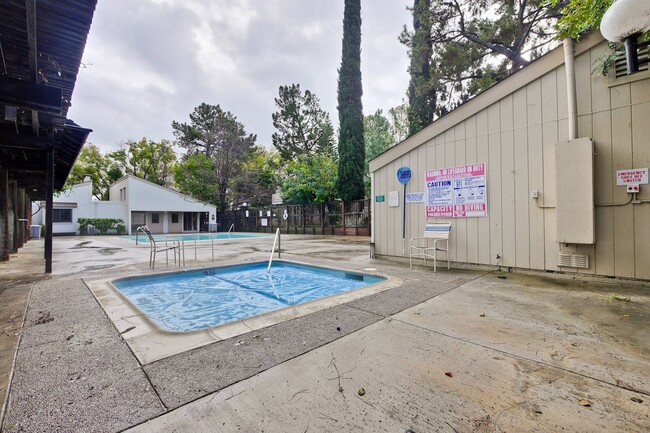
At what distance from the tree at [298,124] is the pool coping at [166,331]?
2590 cm

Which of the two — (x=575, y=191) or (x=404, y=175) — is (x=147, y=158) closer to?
(x=404, y=175)

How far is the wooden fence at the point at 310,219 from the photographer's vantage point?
48.9 ft

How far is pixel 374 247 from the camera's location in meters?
6.76

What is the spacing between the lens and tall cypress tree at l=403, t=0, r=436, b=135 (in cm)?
1132

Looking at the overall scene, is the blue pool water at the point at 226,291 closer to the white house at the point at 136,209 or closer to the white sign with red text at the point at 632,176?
the white sign with red text at the point at 632,176

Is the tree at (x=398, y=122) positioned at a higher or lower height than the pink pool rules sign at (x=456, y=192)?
higher

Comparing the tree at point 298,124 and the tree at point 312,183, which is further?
the tree at point 298,124

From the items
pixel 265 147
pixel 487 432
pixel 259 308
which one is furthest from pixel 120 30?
pixel 265 147

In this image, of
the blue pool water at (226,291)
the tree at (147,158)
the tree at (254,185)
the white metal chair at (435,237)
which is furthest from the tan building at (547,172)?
the tree at (147,158)

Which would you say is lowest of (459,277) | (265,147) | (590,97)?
(459,277)

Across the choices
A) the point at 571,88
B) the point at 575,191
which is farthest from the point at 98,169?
the point at 575,191

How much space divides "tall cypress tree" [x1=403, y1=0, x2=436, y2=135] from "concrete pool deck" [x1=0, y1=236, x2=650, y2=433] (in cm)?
1100

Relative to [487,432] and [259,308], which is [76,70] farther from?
[487,432]

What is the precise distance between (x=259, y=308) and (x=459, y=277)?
3.23m
